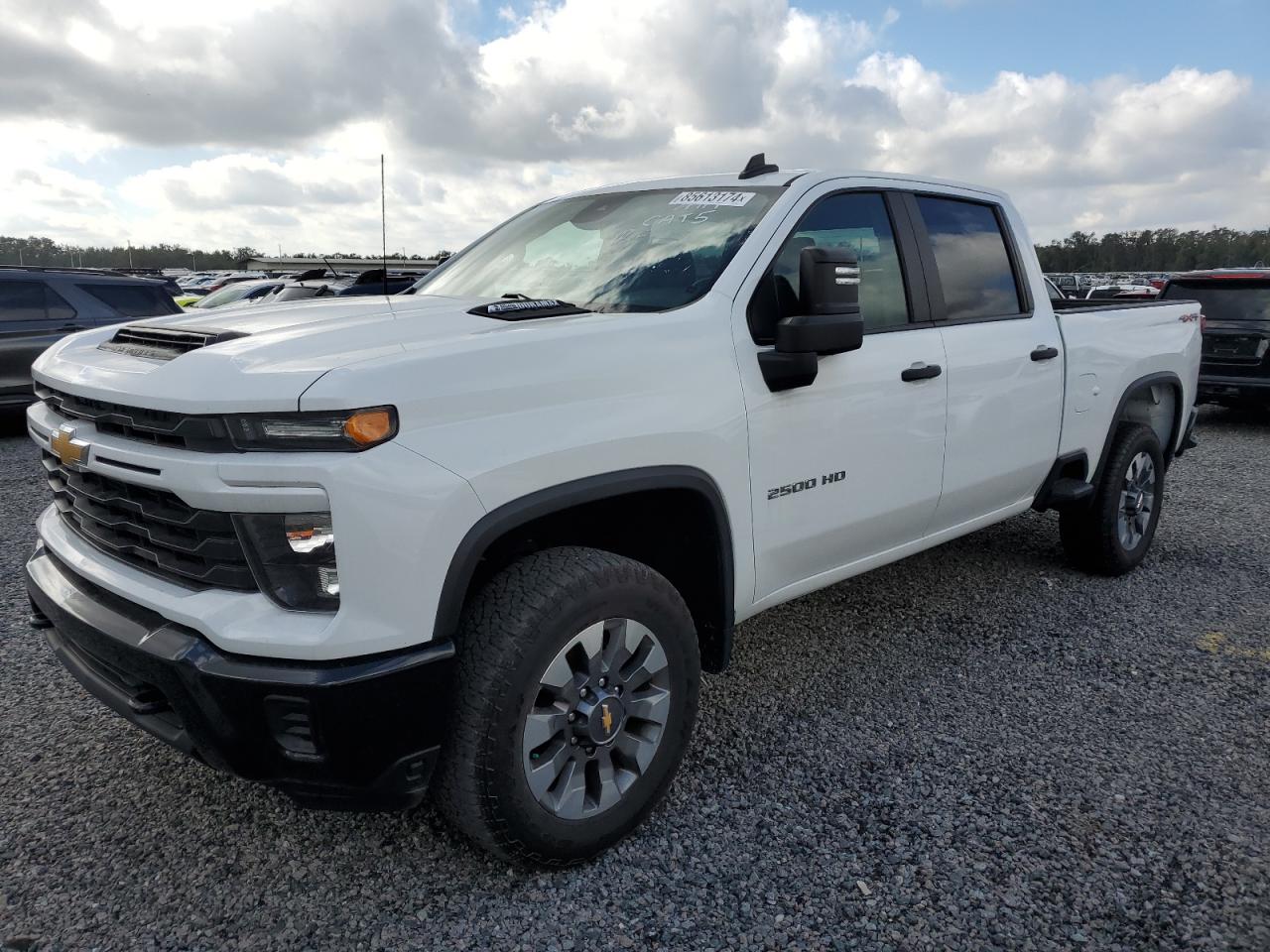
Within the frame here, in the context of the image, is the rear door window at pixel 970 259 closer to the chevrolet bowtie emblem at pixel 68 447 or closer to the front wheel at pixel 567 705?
the front wheel at pixel 567 705

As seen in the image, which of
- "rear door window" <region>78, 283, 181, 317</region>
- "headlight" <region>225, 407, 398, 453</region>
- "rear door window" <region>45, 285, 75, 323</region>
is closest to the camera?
"headlight" <region>225, 407, 398, 453</region>

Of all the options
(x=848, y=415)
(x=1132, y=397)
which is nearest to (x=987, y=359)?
(x=848, y=415)

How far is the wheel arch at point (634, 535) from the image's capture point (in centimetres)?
219

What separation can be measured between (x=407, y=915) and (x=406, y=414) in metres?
1.28

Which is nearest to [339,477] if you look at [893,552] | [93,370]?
[93,370]

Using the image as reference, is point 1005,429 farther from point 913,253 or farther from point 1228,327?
point 1228,327

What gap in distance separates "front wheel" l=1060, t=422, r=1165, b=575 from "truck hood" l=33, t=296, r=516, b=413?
3500 millimetres

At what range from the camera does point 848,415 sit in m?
3.13

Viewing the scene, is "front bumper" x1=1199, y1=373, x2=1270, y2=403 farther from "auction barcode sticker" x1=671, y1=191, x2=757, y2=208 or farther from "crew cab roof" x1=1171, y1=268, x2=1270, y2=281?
"auction barcode sticker" x1=671, y1=191, x2=757, y2=208

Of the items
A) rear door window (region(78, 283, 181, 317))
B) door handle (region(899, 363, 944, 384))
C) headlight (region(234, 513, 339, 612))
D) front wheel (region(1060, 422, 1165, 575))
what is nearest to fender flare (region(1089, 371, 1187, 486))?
front wheel (region(1060, 422, 1165, 575))

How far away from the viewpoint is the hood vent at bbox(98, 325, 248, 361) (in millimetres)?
2441

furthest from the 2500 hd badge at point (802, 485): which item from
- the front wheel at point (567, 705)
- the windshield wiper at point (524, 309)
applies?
the windshield wiper at point (524, 309)

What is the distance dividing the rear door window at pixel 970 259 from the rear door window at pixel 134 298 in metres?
8.23

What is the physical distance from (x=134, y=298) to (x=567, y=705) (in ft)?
29.9
